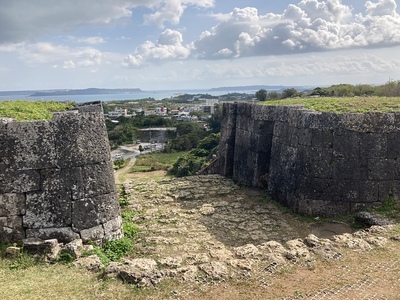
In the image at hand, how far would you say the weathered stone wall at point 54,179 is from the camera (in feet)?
22.7

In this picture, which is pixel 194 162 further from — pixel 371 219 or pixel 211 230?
pixel 371 219

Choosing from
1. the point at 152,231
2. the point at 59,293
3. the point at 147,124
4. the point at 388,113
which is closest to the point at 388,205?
the point at 388,113

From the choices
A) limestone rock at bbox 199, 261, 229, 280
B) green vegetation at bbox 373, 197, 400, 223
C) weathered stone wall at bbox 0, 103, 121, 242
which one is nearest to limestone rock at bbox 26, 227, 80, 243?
weathered stone wall at bbox 0, 103, 121, 242

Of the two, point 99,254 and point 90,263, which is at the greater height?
point 90,263

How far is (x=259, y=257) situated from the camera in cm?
656

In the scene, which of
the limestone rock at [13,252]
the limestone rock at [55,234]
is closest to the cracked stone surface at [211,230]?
the limestone rock at [55,234]

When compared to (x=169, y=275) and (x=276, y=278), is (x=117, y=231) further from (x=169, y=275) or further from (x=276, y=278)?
(x=276, y=278)

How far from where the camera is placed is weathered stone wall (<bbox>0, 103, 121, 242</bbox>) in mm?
6934

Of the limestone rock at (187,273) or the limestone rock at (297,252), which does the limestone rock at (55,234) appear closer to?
the limestone rock at (187,273)

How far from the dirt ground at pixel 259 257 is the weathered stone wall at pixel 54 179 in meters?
1.47

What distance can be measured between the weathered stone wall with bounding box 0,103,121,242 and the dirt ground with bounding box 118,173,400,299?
1.47 m

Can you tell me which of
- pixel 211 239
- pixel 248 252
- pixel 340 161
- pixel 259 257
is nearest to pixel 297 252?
pixel 259 257

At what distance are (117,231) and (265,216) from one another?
446 centimetres

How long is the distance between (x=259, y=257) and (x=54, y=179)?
409 centimetres
